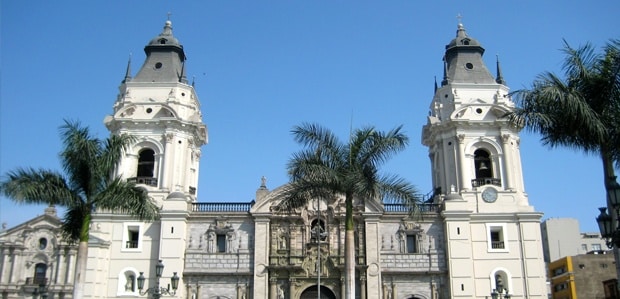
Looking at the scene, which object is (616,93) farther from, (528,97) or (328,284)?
(328,284)

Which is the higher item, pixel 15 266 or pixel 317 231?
pixel 317 231

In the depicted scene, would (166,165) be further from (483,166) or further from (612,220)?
(612,220)

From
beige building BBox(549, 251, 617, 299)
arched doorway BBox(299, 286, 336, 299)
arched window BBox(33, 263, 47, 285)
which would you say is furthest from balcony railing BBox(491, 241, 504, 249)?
arched window BBox(33, 263, 47, 285)

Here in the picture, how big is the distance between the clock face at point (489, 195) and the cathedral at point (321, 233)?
0.07 metres

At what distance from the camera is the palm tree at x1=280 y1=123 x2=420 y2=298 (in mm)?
26938

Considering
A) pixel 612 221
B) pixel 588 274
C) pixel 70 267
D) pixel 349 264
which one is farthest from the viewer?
pixel 588 274

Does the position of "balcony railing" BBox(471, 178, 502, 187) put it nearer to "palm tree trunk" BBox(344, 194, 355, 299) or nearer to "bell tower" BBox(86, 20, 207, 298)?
"palm tree trunk" BBox(344, 194, 355, 299)

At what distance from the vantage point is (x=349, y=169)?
27.2 m

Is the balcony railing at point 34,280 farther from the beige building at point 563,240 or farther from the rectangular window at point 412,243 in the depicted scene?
the beige building at point 563,240

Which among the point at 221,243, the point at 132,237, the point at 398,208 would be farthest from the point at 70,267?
the point at 398,208

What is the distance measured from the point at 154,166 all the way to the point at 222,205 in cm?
508

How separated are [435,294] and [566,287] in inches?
1166

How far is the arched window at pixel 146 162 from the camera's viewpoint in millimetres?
42553

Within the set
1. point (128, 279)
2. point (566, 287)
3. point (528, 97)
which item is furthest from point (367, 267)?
point (566, 287)
